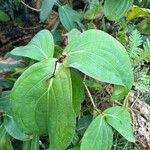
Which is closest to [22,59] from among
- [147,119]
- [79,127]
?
[79,127]

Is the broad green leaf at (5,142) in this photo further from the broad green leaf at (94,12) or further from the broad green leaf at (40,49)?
the broad green leaf at (94,12)

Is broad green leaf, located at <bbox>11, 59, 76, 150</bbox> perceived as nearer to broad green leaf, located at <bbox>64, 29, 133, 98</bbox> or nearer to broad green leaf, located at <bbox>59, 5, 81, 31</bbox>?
broad green leaf, located at <bbox>64, 29, 133, 98</bbox>

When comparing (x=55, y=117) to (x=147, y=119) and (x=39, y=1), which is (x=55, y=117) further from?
(x=39, y=1)

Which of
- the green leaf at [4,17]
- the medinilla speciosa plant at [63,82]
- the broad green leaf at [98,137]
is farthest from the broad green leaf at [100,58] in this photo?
A: the green leaf at [4,17]

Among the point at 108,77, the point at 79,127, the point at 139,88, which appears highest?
the point at 108,77

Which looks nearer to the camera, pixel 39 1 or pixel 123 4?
pixel 123 4

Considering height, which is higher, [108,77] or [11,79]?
[108,77]

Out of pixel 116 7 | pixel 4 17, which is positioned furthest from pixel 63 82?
pixel 4 17

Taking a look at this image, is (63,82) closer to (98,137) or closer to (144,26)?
(98,137)
